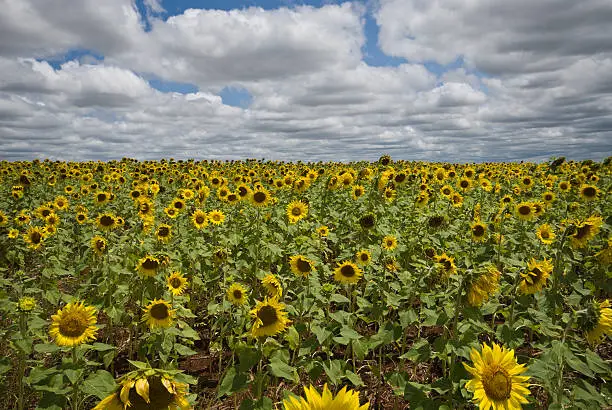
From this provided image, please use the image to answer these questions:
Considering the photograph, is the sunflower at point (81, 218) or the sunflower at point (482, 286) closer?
the sunflower at point (482, 286)

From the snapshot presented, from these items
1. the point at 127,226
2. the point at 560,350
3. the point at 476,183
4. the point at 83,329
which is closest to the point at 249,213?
the point at 127,226

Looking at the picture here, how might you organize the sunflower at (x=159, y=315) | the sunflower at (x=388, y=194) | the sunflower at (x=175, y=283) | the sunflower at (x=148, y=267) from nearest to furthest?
the sunflower at (x=159, y=315), the sunflower at (x=148, y=267), the sunflower at (x=175, y=283), the sunflower at (x=388, y=194)

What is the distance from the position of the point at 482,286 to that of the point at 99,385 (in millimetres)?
3045

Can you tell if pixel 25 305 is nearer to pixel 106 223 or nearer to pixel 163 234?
pixel 163 234

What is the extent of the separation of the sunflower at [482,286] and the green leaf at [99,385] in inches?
112

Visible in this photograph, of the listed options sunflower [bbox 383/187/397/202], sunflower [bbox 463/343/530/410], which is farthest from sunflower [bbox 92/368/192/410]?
sunflower [bbox 383/187/397/202]

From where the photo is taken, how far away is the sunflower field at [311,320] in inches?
113

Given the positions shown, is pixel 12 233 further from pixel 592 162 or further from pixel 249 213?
pixel 592 162

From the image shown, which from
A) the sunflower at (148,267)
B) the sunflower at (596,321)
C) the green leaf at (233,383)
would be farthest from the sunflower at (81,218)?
the sunflower at (596,321)

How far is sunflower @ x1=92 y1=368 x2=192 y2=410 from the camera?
1.70 m

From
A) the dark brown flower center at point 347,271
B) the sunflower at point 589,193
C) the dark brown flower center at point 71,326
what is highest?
the sunflower at point 589,193

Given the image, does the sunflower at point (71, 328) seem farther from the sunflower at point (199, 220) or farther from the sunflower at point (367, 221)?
the sunflower at point (199, 220)

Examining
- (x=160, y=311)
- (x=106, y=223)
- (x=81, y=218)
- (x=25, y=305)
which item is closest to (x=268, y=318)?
(x=160, y=311)

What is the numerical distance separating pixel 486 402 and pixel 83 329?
10.3 ft
